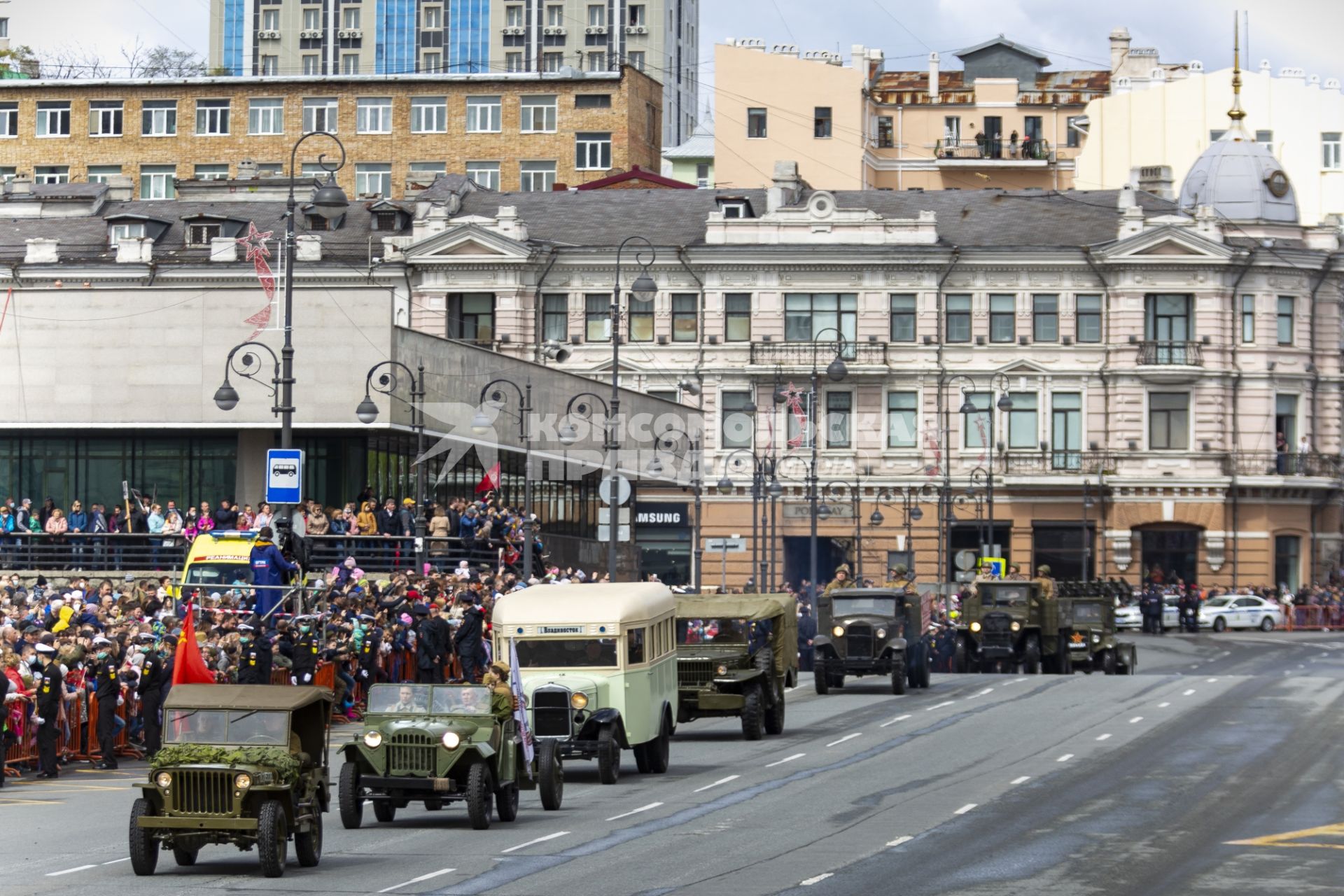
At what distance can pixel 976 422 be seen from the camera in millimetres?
85062

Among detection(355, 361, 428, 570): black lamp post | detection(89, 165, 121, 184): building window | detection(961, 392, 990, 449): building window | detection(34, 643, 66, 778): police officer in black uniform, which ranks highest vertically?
detection(89, 165, 121, 184): building window

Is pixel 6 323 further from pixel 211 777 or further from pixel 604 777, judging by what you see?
pixel 211 777

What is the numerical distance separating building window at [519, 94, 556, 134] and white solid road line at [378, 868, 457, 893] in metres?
86.0

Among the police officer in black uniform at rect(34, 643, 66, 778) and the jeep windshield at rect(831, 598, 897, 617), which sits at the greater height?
the jeep windshield at rect(831, 598, 897, 617)

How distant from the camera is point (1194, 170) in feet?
307

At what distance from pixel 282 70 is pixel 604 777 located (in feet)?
346

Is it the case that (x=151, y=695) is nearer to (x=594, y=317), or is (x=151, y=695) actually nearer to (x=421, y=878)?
(x=421, y=878)

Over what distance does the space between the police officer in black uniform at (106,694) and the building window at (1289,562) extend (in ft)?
207

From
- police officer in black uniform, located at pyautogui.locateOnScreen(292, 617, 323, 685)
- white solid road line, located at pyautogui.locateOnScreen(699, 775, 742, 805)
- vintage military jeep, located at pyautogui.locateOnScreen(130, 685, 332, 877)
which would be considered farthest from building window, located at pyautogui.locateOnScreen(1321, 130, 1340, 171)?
vintage military jeep, located at pyautogui.locateOnScreen(130, 685, 332, 877)

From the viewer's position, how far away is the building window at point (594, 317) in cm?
8569

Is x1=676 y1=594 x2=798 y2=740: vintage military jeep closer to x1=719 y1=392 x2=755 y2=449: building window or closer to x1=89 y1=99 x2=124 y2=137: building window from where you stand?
x1=719 y1=392 x2=755 y2=449: building window

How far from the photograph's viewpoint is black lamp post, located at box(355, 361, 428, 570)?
4578 centimetres

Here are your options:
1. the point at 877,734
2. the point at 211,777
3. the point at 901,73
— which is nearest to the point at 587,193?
the point at 901,73

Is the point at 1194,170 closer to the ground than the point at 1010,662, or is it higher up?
higher up
